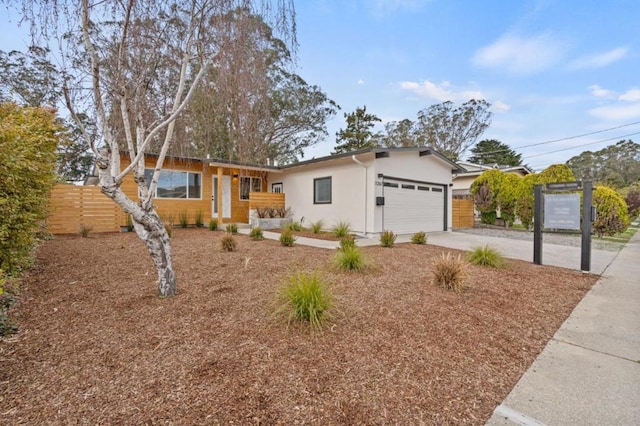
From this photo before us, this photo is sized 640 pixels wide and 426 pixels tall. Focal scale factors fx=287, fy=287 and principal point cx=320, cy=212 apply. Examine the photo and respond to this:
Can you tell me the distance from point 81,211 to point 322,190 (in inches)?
315

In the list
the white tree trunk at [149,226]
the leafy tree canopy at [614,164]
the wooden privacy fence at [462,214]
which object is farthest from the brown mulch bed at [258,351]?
the leafy tree canopy at [614,164]

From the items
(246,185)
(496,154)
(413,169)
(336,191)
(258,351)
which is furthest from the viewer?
(496,154)

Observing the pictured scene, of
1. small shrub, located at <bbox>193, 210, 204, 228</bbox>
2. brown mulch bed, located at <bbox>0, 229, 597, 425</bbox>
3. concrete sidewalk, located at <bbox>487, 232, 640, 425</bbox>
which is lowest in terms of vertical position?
concrete sidewalk, located at <bbox>487, 232, 640, 425</bbox>

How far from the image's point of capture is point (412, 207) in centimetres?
1091

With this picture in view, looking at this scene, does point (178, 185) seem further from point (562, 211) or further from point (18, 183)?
point (562, 211)

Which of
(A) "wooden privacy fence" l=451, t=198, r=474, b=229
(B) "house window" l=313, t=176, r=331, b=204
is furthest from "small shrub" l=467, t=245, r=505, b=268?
(A) "wooden privacy fence" l=451, t=198, r=474, b=229

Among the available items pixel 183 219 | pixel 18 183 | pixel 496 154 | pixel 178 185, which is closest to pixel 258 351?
pixel 18 183

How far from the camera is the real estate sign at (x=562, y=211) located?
5.41 m

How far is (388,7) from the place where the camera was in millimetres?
4359

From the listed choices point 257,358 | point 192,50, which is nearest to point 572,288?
point 257,358

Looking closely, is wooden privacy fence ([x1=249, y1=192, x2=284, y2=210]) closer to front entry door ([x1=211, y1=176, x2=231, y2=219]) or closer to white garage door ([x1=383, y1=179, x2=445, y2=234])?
front entry door ([x1=211, y1=176, x2=231, y2=219])

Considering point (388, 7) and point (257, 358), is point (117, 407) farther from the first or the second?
point (388, 7)

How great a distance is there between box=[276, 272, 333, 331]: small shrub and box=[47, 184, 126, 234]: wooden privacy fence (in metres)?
9.23

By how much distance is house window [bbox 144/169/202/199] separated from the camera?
11.3m
